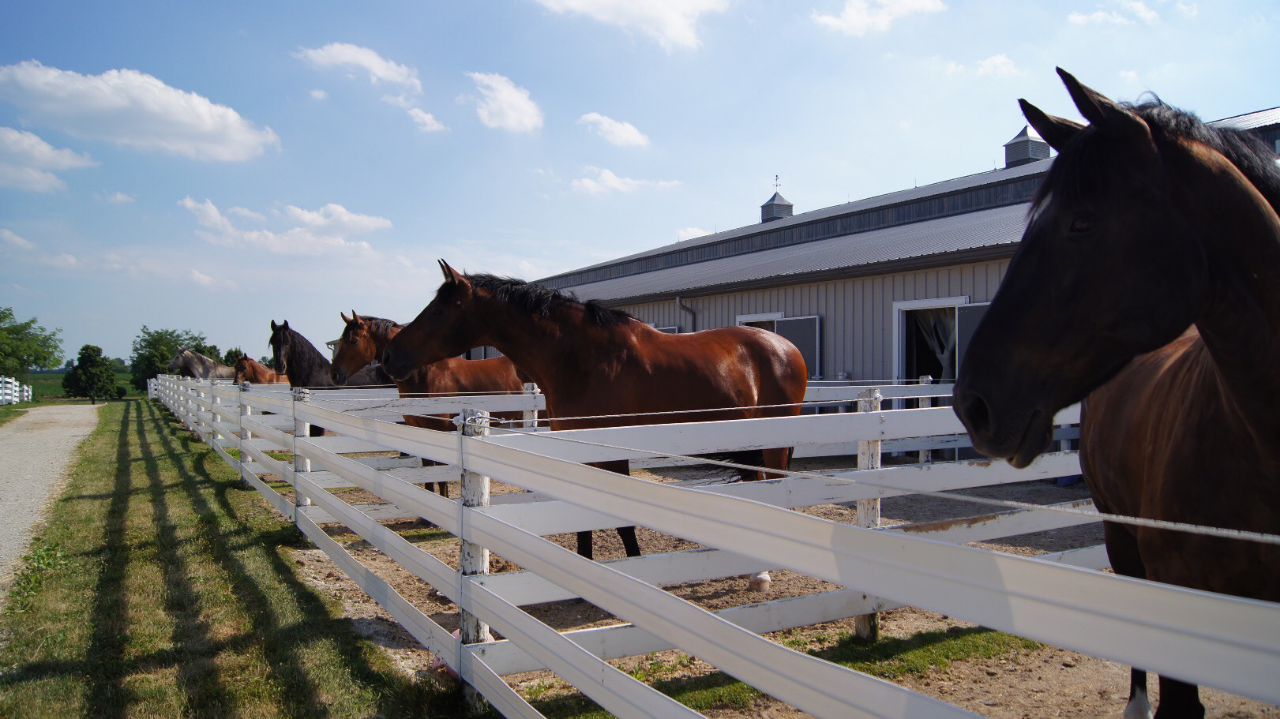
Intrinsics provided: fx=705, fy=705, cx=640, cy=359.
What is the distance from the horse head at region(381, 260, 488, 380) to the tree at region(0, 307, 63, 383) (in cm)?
4500

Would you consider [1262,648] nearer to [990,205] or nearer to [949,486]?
[949,486]

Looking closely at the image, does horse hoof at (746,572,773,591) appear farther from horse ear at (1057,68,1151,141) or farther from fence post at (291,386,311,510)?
fence post at (291,386,311,510)

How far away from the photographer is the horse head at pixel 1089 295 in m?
1.48

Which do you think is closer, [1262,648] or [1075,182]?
[1262,648]

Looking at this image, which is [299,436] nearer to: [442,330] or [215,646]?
[442,330]

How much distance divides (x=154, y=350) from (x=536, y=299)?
171 feet

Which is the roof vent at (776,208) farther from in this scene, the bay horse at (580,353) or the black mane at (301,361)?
the bay horse at (580,353)

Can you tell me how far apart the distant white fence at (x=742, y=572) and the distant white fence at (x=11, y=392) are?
1563 inches

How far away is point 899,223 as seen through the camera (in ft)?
60.6

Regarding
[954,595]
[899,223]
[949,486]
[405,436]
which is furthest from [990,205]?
[954,595]

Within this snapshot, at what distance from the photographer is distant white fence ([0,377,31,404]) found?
1335 inches

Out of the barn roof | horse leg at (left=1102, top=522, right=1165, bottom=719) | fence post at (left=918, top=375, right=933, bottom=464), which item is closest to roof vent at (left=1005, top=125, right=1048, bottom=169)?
the barn roof

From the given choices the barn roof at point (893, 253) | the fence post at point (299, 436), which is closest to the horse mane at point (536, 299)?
the fence post at point (299, 436)

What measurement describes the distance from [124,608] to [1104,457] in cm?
518
